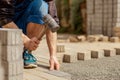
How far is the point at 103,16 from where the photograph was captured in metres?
8.85

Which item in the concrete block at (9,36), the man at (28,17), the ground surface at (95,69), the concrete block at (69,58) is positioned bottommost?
the ground surface at (95,69)

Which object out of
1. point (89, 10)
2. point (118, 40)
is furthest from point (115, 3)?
point (118, 40)

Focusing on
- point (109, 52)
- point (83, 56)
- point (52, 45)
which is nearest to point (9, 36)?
point (52, 45)

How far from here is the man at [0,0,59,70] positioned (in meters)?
2.82

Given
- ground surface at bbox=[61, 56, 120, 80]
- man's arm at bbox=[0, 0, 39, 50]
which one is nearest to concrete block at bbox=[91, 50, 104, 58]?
ground surface at bbox=[61, 56, 120, 80]

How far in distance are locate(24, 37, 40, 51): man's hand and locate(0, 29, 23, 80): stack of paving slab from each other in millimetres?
461

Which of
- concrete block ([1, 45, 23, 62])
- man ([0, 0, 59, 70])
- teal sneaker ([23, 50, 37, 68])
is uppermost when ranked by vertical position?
man ([0, 0, 59, 70])

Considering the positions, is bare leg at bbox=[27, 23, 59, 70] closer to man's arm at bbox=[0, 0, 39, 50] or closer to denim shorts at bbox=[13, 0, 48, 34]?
denim shorts at bbox=[13, 0, 48, 34]

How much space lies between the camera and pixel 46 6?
3043mm

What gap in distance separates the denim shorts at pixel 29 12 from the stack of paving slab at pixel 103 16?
5653 millimetres

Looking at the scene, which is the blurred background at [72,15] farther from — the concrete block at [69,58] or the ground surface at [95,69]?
the ground surface at [95,69]

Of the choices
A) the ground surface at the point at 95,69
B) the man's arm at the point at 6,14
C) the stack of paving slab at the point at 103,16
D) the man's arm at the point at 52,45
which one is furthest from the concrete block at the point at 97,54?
the stack of paving slab at the point at 103,16

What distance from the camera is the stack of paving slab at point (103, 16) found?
28.1ft

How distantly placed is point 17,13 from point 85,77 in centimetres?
81
